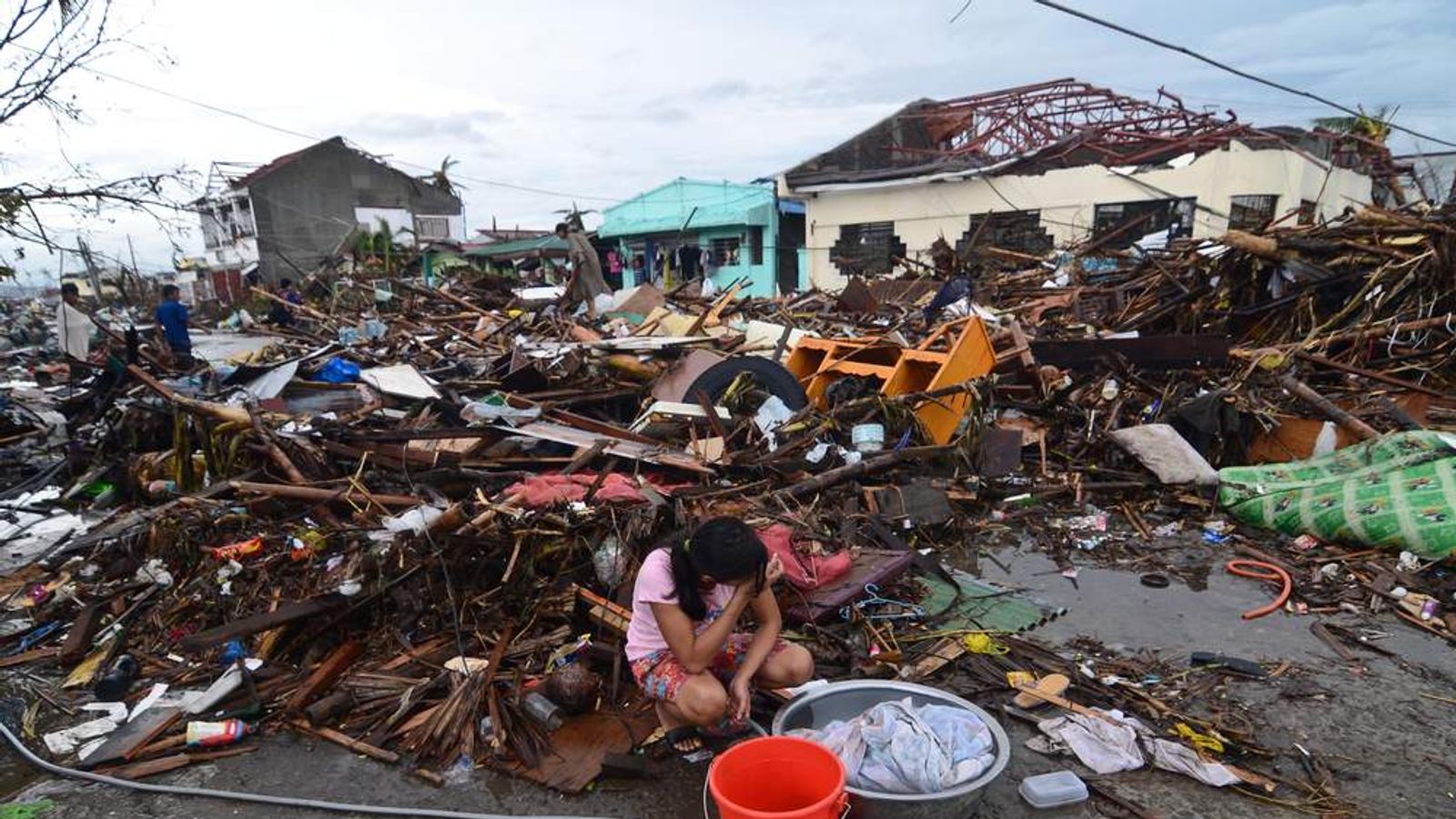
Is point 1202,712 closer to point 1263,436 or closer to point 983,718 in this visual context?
point 983,718

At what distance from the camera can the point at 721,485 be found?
5281 mm

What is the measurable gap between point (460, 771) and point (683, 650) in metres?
1.17

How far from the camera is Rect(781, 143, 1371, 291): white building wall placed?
15883 mm

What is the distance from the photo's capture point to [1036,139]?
62.6 ft

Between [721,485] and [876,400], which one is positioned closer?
[721,485]

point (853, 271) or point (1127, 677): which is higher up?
point (853, 271)

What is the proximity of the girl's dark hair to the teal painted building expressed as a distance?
19194 mm

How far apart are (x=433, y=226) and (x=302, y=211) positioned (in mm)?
5905

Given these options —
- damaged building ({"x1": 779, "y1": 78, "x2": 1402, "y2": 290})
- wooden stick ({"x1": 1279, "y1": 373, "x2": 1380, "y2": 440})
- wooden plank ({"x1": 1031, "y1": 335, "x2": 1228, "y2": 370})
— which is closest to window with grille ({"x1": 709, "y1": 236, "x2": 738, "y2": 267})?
damaged building ({"x1": 779, "y1": 78, "x2": 1402, "y2": 290})

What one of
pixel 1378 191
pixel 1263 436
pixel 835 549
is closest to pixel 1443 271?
pixel 1263 436

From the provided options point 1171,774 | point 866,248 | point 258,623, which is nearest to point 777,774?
point 1171,774

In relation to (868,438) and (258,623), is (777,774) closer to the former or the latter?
(258,623)

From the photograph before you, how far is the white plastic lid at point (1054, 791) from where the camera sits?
274 centimetres

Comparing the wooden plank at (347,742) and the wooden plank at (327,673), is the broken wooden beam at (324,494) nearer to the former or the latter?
the wooden plank at (327,673)
